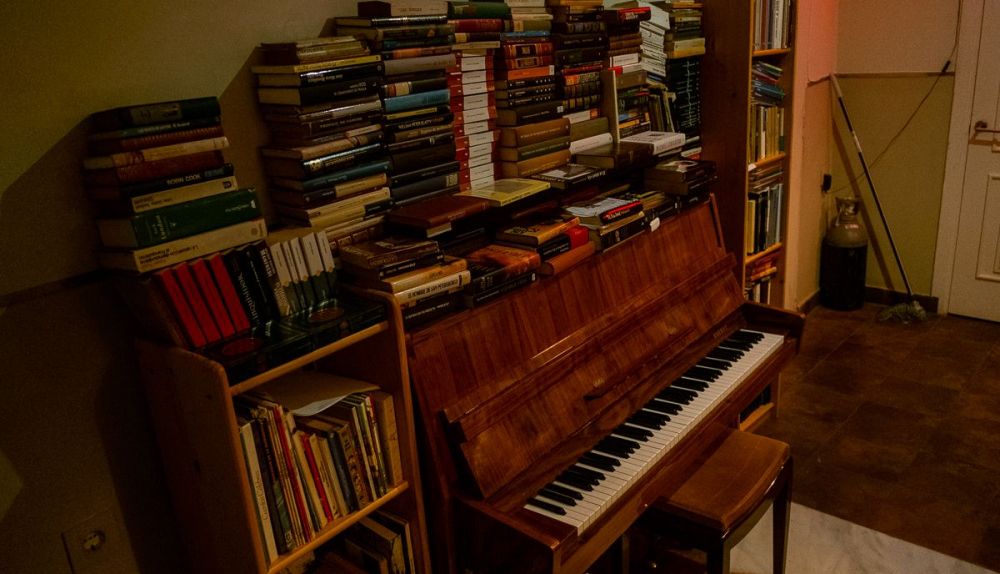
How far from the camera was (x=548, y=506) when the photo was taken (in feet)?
5.67

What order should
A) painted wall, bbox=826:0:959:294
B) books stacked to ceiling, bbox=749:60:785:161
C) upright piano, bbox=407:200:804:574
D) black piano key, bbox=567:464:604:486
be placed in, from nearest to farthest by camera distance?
upright piano, bbox=407:200:804:574 < black piano key, bbox=567:464:604:486 < books stacked to ceiling, bbox=749:60:785:161 < painted wall, bbox=826:0:959:294

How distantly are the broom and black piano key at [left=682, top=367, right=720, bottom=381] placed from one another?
8.28ft

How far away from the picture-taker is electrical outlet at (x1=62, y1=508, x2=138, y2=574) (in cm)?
155

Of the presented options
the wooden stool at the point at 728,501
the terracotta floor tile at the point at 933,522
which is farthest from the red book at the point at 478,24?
the terracotta floor tile at the point at 933,522

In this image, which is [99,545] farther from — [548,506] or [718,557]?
[718,557]

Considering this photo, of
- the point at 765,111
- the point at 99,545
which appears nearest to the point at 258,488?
the point at 99,545

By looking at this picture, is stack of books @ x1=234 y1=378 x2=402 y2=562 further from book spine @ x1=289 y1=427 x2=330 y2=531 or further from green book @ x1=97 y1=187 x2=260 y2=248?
green book @ x1=97 y1=187 x2=260 y2=248

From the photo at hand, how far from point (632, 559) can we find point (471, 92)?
1554 mm

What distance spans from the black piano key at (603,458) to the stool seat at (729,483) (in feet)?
0.52

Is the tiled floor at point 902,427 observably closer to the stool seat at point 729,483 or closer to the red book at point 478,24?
the stool seat at point 729,483

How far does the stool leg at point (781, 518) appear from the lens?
2.08 meters

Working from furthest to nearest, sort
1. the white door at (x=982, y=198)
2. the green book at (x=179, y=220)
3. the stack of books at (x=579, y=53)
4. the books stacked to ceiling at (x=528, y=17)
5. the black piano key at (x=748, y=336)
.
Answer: the white door at (x=982, y=198) → the black piano key at (x=748, y=336) → the stack of books at (x=579, y=53) → the books stacked to ceiling at (x=528, y=17) → the green book at (x=179, y=220)

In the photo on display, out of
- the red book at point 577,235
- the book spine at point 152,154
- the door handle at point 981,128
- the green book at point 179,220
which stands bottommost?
the door handle at point 981,128

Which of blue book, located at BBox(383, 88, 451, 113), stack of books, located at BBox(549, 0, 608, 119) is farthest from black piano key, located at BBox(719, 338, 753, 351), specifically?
blue book, located at BBox(383, 88, 451, 113)
